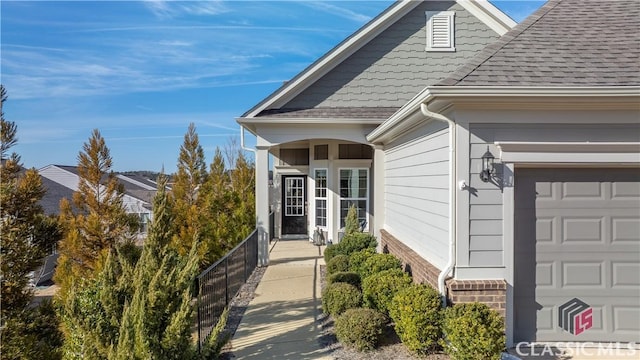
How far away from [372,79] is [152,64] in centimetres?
810

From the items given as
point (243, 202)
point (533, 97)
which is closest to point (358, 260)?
point (533, 97)

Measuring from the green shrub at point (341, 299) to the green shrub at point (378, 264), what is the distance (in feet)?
2.66

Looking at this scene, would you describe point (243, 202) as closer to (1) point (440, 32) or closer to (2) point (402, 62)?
(2) point (402, 62)

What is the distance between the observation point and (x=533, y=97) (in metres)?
4.19

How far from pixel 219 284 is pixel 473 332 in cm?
369

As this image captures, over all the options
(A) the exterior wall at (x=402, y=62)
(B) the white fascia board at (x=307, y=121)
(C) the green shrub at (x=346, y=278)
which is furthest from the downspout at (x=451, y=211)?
(A) the exterior wall at (x=402, y=62)

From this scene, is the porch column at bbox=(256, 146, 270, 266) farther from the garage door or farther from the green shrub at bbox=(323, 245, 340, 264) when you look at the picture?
the garage door

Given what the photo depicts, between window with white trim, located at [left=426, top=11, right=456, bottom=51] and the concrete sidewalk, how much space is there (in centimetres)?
670

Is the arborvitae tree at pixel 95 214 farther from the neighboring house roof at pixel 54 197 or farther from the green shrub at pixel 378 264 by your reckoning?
the neighboring house roof at pixel 54 197

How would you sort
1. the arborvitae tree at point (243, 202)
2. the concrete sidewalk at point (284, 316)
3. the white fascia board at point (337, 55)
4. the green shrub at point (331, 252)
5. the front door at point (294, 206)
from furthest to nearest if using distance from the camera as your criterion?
the front door at point (294, 206)
the arborvitae tree at point (243, 202)
the white fascia board at point (337, 55)
the green shrub at point (331, 252)
the concrete sidewalk at point (284, 316)

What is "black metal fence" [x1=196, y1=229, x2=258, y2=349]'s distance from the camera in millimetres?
4804

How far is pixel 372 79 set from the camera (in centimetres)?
1016

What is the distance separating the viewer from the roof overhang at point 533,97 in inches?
161

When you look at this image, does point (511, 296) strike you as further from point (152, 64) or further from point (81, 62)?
point (152, 64)
